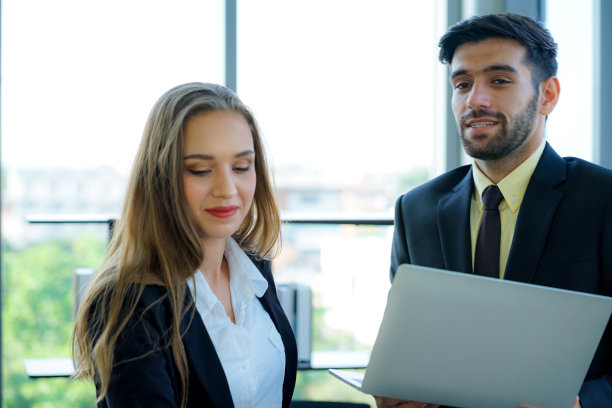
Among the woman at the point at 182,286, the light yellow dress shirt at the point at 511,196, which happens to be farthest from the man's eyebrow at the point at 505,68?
the woman at the point at 182,286

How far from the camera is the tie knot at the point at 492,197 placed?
1748 mm

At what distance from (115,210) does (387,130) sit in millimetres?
1472

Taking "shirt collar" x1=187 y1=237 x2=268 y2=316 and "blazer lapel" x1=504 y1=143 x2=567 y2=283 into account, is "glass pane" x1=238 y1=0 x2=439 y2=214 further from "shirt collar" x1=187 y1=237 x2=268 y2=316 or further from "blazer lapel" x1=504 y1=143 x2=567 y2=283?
"blazer lapel" x1=504 y1=143 x2=567 y2=283

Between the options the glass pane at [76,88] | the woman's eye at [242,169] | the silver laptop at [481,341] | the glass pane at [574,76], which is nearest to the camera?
the silver laptop at [481,341]

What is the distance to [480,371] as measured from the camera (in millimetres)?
1302

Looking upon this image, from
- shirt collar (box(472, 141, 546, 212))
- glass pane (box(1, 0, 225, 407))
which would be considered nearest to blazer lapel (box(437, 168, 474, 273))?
shirt collar (box(472, 141, 546, 212))

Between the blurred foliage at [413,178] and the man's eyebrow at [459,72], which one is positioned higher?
the man's eyebrow at [459,72]

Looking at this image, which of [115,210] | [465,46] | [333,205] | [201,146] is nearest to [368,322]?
[333,205]

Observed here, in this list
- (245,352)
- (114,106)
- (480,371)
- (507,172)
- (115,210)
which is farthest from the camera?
(115,210)

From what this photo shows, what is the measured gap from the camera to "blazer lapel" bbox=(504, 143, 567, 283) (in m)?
1.62

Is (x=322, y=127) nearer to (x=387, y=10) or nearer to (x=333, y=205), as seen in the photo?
(x=333, y=205)

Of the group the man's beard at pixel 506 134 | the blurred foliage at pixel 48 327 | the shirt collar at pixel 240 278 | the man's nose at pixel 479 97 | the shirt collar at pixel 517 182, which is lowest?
the blurred foliage at pixel 48 327

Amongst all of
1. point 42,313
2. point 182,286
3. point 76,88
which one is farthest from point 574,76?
point 42,313

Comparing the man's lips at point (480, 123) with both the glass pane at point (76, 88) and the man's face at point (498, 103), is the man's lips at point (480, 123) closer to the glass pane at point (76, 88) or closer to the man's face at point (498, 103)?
the man's face at point (498, 103)
